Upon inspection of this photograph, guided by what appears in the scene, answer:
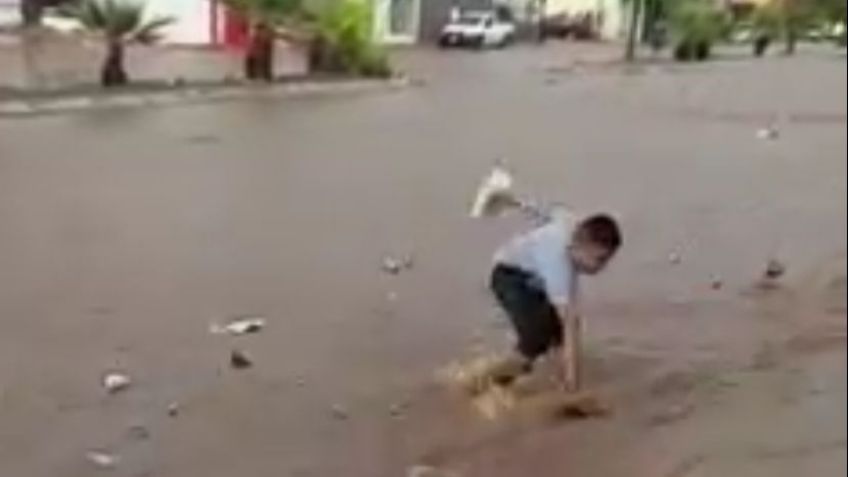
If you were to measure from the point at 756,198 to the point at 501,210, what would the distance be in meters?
0.30

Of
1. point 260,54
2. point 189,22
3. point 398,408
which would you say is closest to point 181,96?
point 398,408

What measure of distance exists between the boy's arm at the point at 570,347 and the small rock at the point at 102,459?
1.43 ft

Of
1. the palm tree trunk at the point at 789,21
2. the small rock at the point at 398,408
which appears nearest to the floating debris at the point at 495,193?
the small rock at the point at 398,408

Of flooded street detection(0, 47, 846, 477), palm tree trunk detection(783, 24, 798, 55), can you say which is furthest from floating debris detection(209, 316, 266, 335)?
palm tree trunk detection(783, 24, 798, 55)

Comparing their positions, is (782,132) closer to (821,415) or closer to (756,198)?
(821,415)

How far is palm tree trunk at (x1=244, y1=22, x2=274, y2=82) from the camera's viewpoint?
1.41 m

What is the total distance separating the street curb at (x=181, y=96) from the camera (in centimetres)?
168

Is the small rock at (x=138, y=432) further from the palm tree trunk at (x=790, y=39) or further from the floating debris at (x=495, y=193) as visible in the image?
the palm tree trunk at (x=790, y=39)

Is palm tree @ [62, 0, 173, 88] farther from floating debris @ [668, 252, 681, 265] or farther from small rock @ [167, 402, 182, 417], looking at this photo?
floating debris @ [668, 252, 681, 265]

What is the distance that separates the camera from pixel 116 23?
1893mm

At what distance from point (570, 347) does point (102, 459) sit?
0.52 meters

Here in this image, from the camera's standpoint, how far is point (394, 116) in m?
2.00

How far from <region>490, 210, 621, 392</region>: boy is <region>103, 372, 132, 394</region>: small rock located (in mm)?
449

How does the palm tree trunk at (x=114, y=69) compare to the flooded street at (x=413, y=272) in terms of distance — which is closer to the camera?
the flooded street at (x=413, y=272)
